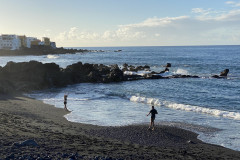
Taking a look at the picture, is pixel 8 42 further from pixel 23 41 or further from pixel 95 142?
pixel 95 142

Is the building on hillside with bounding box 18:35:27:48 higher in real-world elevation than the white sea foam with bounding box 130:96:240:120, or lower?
higher

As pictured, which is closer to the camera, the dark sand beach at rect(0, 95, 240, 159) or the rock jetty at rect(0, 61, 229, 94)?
the dark sand beach at rect(0, 95, 240, 159)

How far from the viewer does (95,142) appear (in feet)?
40.3

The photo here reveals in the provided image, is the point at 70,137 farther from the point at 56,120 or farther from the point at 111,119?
the point at 111,119

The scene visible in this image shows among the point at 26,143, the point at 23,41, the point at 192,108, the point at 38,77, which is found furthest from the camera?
the point at 23,41

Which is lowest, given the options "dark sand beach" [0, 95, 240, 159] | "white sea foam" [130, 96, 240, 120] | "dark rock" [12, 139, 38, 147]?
"white sea foam" [130, 96, 240, 120]

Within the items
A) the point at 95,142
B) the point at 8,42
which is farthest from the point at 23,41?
the point at 95,142

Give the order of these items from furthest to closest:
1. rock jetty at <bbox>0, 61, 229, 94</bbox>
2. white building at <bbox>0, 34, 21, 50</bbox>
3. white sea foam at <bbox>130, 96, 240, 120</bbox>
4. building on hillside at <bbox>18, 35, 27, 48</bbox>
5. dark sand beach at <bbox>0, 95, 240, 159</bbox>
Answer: building on hillside at <bbox>18, 35, 27, 48</bbox>, white building at <bbox>0, 34, 21, 50</bbox>, rock jetty at <bbox>0, 61, 229, 94</bbox>, white sea foam at <bbox>130, 96, 240, 120</bbox>, dark sand beach at <bbox>0, 95, 240, 159</bbox>

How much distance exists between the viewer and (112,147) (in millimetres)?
11609

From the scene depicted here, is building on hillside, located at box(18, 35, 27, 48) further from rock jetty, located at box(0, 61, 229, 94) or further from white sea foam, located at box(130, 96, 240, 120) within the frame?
white sea foam, located at box(130, 96, 240, 120)

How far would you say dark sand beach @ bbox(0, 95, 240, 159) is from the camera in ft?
32.4

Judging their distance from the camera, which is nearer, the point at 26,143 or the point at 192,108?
the point at 26,143

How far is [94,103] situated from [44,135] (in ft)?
41.1

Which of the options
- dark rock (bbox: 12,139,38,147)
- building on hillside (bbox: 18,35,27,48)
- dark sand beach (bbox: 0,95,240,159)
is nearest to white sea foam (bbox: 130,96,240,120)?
dark sand beach (bbox: 0,95,240,159)
